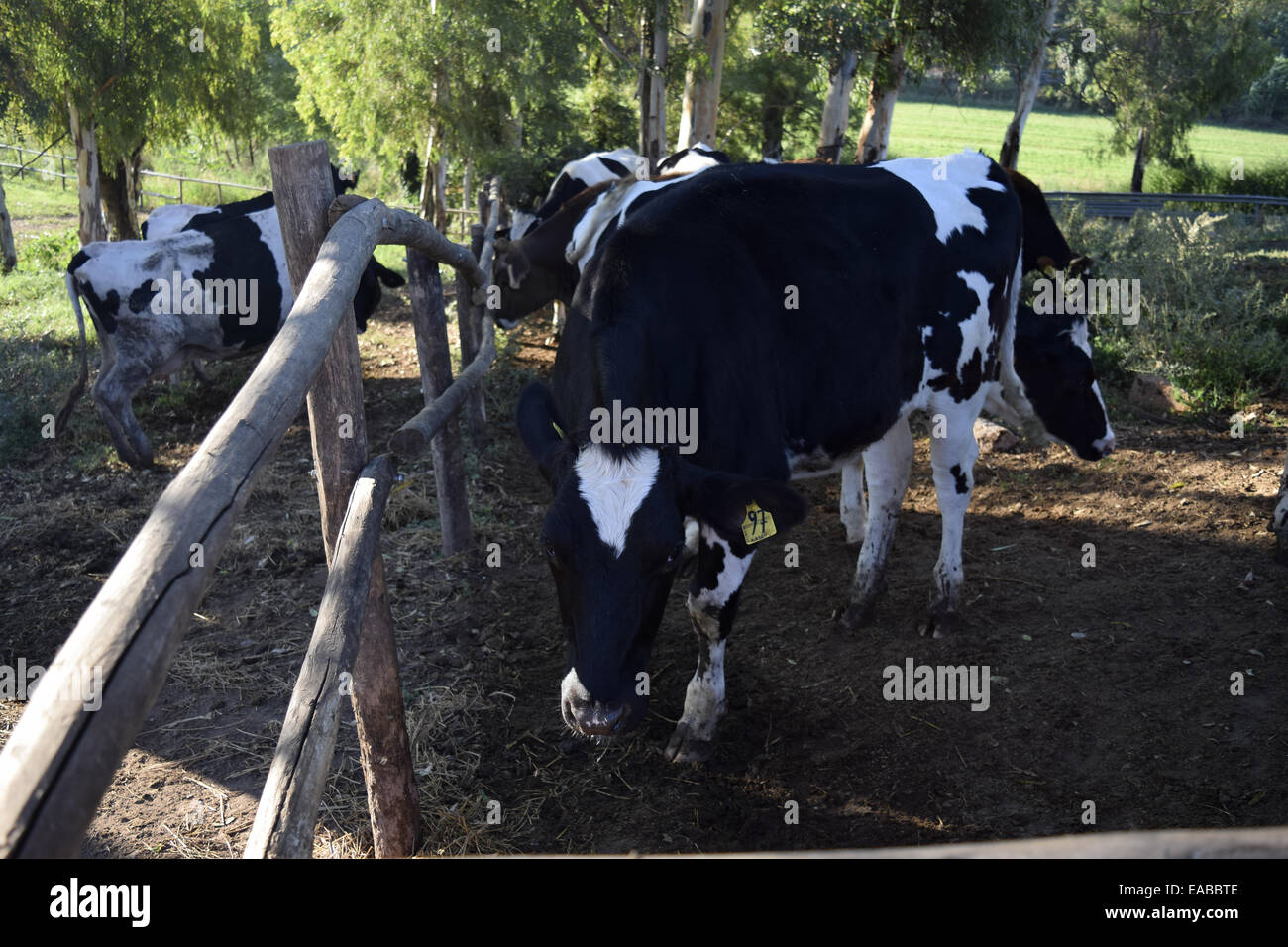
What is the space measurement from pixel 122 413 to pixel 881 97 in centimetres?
1255

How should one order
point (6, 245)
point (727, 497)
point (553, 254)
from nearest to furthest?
point (727, 497)
point (553, 254)
point (6, 245)

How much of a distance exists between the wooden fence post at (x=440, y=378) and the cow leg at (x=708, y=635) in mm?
1627

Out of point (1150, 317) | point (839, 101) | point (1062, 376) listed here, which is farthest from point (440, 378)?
point (839, 101)

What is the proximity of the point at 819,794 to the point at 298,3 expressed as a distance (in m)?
13.7

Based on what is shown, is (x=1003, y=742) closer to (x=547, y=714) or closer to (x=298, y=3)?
(x=547, y=714)

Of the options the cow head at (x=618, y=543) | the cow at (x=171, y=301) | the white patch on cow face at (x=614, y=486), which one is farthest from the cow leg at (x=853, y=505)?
the cow at (x=171, y=301)

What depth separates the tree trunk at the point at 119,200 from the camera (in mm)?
12016

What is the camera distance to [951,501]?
16.8 ft

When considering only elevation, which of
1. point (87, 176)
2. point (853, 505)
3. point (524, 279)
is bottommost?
point (853, 505)

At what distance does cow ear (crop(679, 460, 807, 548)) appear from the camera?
9.92ft

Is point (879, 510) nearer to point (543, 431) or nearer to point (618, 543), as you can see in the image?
point (543, 431)

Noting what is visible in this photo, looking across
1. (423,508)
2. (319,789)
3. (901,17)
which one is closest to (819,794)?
(319,789)

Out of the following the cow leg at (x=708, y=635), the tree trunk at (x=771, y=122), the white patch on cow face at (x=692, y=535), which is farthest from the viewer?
the tree trunk at (x=771, y=122)

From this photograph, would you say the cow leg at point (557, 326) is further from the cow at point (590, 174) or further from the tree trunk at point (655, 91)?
the tree trunk at point (655, 91)
